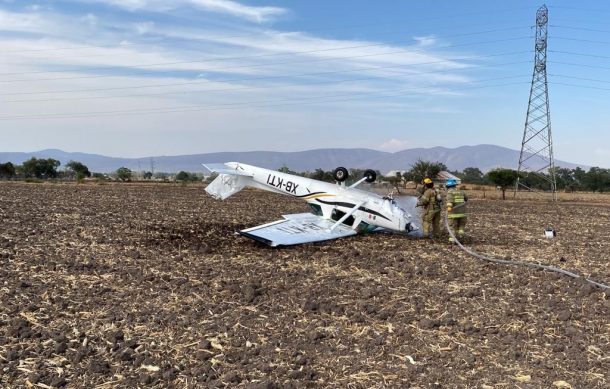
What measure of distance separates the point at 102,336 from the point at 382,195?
12.0 meters

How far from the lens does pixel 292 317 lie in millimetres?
8133

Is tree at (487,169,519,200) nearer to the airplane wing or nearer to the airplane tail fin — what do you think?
the airplane tail fin

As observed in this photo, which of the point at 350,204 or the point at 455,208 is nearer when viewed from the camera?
the point at 455,208

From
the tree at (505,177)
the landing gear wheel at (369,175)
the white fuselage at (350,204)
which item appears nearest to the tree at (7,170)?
the tree at (505,177)

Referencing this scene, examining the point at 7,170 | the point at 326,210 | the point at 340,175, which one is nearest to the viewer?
the point at 326,210

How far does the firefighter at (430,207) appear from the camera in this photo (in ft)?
54.4

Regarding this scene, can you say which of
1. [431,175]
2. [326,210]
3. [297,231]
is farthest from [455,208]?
[431,175]

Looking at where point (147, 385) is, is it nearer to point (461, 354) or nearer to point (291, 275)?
point (461, 354)

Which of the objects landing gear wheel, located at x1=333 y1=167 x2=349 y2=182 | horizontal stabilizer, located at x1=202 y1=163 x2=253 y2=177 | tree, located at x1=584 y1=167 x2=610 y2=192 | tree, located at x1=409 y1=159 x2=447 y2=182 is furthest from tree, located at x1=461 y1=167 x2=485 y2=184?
horizontal stabilizer, located at x1=202 y1=163 x2=253 y2=177

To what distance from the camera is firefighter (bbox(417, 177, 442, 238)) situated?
16.6m

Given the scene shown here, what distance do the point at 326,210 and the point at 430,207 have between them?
136 inches

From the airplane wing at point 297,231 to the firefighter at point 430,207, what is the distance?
2536 mm

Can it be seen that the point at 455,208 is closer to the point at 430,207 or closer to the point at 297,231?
the point at 430,207

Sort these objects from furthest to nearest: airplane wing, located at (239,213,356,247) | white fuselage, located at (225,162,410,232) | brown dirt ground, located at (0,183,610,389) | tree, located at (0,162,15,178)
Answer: tree, located at (0,162,15,178) < white fuselage, located at (225,162,410,232) < airplane wing, located at (239,213,356,247) < brown dirt ground, located at (0,183,610,389)
